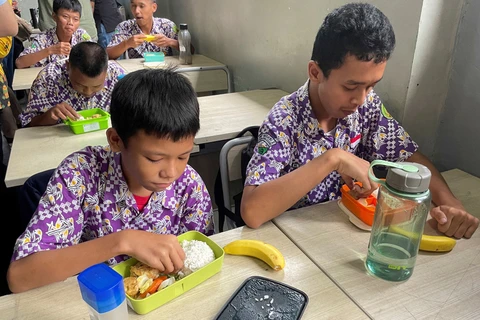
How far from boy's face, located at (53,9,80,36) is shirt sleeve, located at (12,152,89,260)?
2.54 meters

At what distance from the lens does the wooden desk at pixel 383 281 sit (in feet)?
2.58

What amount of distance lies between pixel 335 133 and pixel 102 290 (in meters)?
0.97

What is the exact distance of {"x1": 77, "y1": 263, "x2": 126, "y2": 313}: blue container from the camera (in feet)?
1.84

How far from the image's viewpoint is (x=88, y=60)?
200cm

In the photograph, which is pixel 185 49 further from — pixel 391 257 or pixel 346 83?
pixel 391 257

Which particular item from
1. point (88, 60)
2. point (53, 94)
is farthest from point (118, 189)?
point (53, 94)

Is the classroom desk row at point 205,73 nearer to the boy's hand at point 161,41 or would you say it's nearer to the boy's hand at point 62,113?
the boy's hand at point 161,41

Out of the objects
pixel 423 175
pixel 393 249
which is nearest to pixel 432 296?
pixel 393 249

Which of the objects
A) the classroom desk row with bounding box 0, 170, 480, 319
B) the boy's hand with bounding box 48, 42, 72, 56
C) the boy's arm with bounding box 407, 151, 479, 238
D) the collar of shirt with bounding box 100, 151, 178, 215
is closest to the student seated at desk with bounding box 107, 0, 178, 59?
the boy's hand with bounding box 48, 42, 72, 56

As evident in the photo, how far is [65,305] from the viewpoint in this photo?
2.53 feet

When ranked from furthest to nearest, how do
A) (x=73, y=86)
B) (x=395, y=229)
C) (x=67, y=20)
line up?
(x=67, y=20) < (x=73, y=86) < (x=395, y=229)

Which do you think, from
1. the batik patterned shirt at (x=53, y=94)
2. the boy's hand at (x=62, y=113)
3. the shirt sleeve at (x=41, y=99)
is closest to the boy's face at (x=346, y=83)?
the boy's hand at (x=62, y=113)

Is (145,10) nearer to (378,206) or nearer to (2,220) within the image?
(2,220)

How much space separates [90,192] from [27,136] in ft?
3.30
